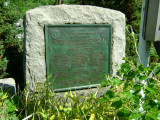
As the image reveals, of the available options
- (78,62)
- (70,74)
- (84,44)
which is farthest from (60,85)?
(84,44)

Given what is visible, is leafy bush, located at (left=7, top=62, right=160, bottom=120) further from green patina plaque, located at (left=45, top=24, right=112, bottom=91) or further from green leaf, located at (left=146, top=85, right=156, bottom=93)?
green patina plaque, located at (left=45, top=24, right=112, bottom=91)

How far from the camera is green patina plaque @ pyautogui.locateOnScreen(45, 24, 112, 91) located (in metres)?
2.53

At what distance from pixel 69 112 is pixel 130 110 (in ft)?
2.78

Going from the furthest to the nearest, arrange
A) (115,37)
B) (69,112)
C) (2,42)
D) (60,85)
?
(2,42)
(115,37)
(60,85)
(69,112)

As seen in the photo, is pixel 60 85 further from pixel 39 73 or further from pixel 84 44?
pixel 84 44

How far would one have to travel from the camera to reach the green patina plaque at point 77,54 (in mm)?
2527

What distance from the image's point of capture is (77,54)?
267 centimetres

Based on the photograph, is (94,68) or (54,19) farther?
(94,68)

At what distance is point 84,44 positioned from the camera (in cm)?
268

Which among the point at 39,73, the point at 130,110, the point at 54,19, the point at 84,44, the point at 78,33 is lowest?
the point at 39,73

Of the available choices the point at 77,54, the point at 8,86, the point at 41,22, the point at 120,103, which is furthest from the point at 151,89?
the point at 8,86

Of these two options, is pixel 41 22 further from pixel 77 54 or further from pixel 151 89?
pixel 151 89

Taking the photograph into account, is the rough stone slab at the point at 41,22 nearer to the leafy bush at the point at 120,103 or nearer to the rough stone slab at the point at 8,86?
the rough stone slab at the point at 8,86

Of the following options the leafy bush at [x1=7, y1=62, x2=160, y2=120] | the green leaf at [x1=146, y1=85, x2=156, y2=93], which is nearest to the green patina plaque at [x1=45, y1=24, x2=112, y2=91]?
the leafy bush at [x1=7, y1=62, x2=160, y2=120]
